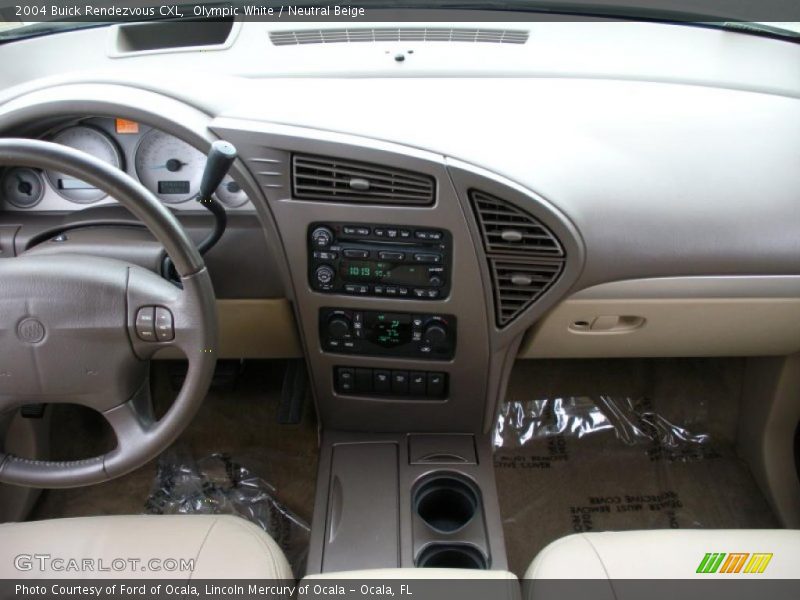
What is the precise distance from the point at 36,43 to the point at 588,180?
1.16 m

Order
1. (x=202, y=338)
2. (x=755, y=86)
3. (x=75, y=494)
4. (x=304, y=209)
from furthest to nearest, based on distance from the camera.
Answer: (x=75, y=494) < (x=755, y=86) < (x=304, y=209) < (x=202, y=338)

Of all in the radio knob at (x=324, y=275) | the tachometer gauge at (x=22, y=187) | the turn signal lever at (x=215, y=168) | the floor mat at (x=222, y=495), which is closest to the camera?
the turn signal lever at (x=215, y=168)

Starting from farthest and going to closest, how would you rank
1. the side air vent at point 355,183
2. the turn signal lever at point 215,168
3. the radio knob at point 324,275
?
the radio knob at point 324,275
the side air vent at point 355,183
the turn signal lever at point 215,168

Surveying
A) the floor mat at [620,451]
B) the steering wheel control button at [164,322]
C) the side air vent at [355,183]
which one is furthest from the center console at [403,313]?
the floor mat at [620,451]

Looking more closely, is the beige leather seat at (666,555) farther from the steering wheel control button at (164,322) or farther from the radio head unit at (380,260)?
the steering wheel control button at (164,322)

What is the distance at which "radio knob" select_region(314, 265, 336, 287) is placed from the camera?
3.86ft

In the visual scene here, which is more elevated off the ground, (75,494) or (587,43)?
(587,43)

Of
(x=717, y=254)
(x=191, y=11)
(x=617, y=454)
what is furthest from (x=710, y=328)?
(x=191, y=11)

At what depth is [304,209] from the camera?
111 cm

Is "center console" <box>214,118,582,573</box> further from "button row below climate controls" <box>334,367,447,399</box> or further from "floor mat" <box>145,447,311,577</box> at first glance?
"floor mat" <box>145,447,311,577</box>

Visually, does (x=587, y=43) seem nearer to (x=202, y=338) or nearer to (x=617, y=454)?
(x=202, y=338)

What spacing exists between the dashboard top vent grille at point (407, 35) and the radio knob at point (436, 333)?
57 centimetres

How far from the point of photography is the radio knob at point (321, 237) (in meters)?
1.14

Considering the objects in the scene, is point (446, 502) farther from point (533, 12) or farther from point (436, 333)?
point (533, 12)
